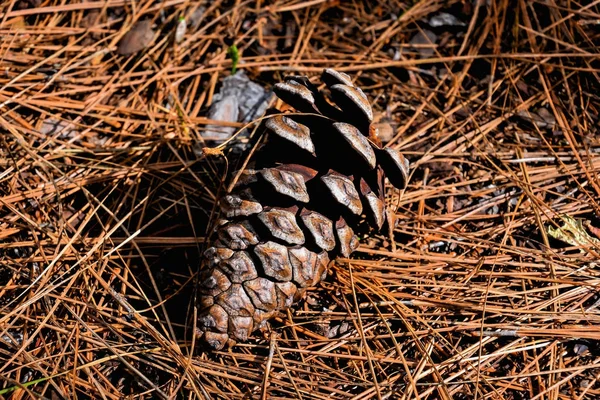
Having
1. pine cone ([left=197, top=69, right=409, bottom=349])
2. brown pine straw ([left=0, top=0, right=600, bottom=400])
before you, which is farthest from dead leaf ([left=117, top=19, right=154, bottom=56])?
pine cone ([left=197, top=69, right=409, bottom=349])

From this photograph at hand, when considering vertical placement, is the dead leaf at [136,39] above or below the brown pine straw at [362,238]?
above

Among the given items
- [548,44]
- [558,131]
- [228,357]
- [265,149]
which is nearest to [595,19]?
[548,44]

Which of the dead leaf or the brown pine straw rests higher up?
the dead leaf

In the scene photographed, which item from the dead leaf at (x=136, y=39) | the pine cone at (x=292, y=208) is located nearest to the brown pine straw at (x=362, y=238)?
the dead leaf at (x=136, y=39)

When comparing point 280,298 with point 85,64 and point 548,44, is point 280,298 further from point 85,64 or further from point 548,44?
point 548,44

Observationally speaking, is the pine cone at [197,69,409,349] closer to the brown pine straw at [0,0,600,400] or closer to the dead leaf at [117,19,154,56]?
the brown pine straw at [0,0,600,400]

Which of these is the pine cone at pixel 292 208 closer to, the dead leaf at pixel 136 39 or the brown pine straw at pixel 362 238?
the brown pine straw at pixel 362 238

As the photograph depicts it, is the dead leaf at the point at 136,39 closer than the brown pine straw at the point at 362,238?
No
